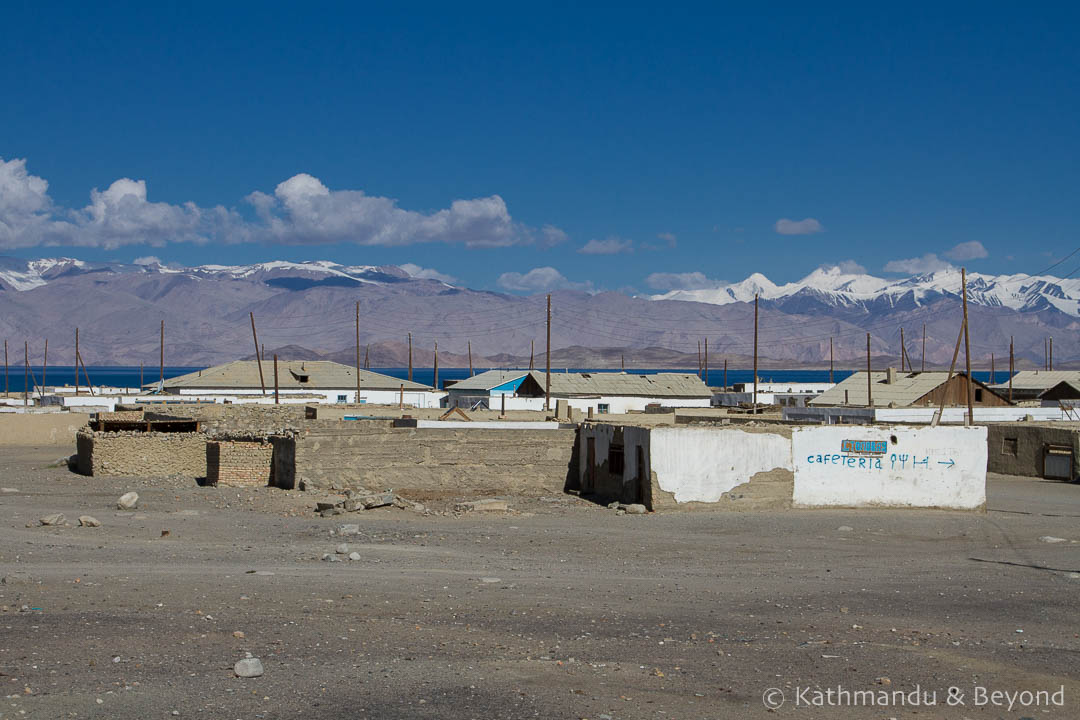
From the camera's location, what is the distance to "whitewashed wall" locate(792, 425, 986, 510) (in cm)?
2445

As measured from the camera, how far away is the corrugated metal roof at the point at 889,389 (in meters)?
58.2

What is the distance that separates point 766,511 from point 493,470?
7.01m

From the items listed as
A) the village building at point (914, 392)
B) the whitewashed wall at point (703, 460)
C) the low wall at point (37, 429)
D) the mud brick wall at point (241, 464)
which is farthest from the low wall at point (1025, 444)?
the low wall at point (37, 429)

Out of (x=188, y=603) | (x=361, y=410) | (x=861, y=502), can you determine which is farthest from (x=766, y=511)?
(x=361, y=410)

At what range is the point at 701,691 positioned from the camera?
10.1 metres

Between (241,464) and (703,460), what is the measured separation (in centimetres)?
1096

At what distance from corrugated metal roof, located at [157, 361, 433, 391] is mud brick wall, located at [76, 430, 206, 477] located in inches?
2283

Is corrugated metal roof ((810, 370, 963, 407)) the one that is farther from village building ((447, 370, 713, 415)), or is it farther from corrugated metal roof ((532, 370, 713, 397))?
corrugated metal roof ((532, 370, 713, 397))

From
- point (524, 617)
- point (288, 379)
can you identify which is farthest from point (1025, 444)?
point (288, 379)

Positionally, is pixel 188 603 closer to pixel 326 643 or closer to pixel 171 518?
pixel 326 643

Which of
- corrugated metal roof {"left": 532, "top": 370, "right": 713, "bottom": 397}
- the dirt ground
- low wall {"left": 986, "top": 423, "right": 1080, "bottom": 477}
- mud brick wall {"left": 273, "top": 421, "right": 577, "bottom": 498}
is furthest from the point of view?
corrugated metal roof {"left": 532, "top": 370, "right": 713, "bottom": 397}

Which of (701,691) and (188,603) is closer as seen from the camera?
(701,691)

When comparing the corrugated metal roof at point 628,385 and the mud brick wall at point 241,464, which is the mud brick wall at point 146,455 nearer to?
the mud brick wall at point 241,464

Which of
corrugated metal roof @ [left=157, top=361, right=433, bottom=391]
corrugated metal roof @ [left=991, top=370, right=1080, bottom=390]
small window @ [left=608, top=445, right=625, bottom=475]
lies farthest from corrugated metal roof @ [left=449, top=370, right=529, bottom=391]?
small window @ [left=608, top=445, right=625, bottom=475]
